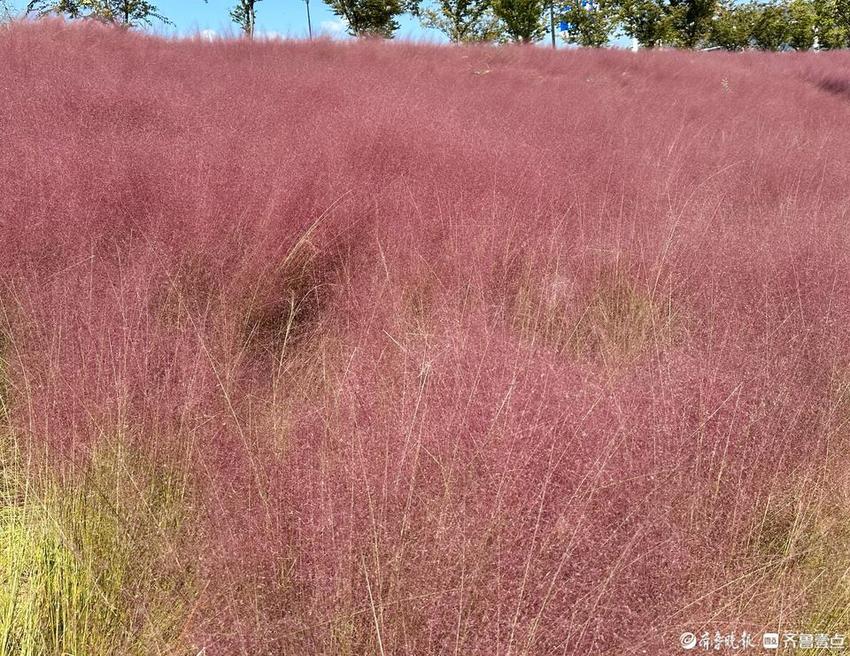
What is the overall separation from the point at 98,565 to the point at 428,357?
97 centimetres

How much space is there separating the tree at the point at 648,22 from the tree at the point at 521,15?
228 centimetres

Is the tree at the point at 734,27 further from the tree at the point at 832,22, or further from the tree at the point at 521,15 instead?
the tree at the point at 521,15

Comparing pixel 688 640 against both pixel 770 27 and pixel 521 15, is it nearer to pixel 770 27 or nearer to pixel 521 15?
pixel 521 15

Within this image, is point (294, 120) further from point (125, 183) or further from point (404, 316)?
point (404, 316)

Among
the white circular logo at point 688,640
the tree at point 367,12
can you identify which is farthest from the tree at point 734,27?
the white circular logo at point 688,640

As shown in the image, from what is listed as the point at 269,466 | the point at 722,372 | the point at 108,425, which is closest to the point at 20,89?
the point at 108,425

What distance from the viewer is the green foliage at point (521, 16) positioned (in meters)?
13.8

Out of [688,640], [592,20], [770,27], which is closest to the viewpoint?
[688,640]

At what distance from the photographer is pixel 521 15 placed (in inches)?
550

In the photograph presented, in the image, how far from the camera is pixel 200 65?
4.56 metres

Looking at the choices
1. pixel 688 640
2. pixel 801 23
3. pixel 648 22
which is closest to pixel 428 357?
pixel 688 640

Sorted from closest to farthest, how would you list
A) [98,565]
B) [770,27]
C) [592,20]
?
1. [98,565]
2. [592,20]
3. [770,27]

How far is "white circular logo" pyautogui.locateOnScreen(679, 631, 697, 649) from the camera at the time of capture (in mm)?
894

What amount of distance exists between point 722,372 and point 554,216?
1568mm
